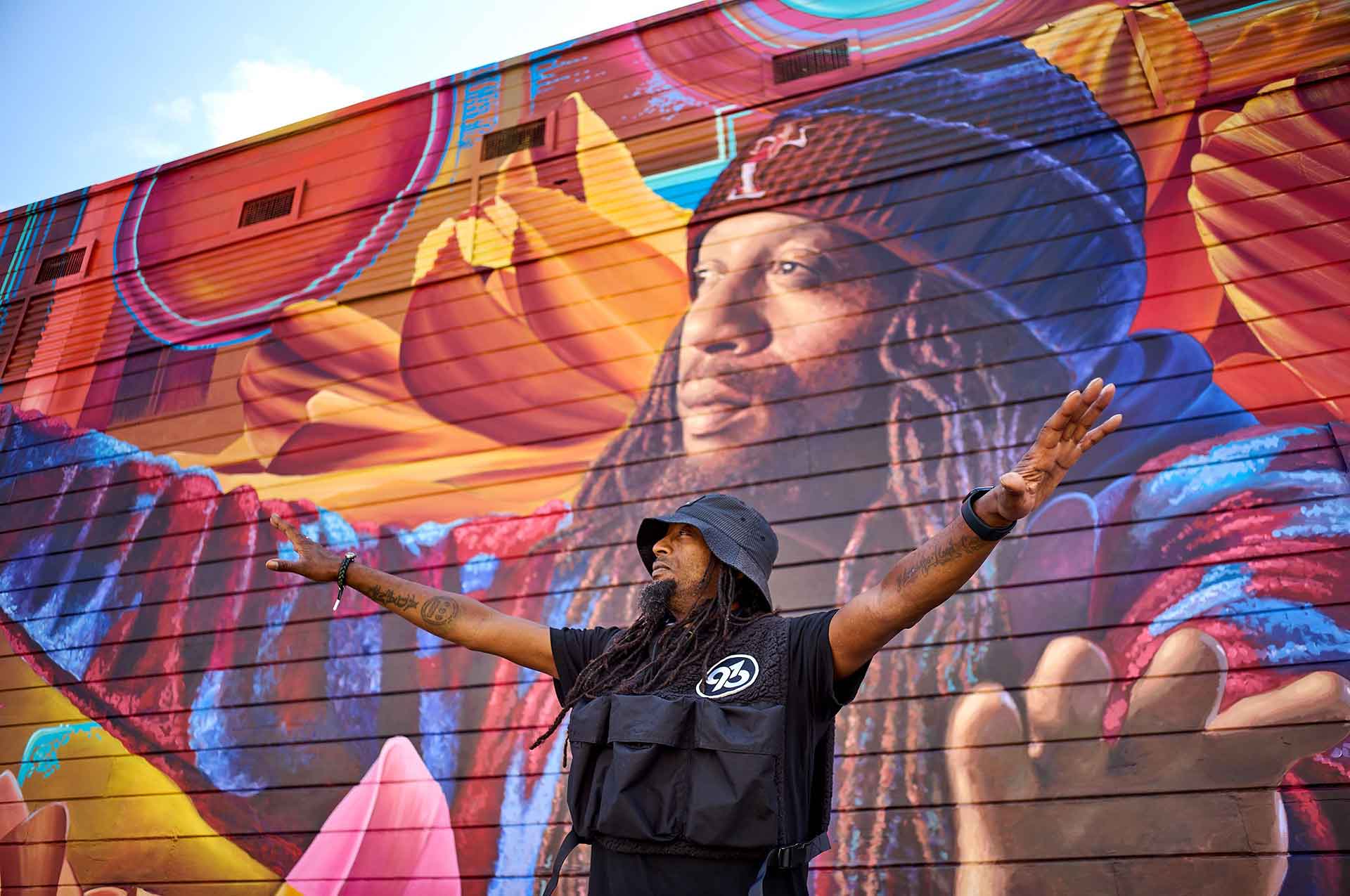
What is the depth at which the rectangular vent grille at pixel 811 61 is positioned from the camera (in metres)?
5.16

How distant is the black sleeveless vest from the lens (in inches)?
69.8

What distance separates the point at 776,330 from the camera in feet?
15.1

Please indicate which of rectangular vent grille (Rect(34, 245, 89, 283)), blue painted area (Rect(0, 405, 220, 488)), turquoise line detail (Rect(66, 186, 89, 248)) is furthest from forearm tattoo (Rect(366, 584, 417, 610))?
turquoise line detail (Rect(66, 186, 89, 248))

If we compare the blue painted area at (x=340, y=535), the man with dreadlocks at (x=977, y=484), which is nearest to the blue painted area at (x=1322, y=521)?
the man with dreadlocks at (x=977, y=484)

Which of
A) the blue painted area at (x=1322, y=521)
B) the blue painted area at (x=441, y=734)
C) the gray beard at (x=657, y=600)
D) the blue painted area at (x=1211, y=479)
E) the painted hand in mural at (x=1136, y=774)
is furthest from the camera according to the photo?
the blue painted area at (x=441, y=734)

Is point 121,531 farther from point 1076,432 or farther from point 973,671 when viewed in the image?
point 1076,432

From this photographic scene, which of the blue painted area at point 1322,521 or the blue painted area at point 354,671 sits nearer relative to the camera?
the blue painted area at point 1322,521

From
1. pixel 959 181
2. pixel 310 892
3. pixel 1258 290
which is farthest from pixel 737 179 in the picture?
pixel 310 892

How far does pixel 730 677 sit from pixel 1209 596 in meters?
2.53

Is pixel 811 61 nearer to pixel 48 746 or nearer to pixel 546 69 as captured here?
pixel 546 69

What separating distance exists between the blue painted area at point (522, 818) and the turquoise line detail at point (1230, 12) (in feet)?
15.5

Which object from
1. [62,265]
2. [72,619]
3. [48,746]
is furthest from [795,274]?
[62,265]

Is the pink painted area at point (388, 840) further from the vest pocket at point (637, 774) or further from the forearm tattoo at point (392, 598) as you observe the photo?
the vest pocket at point (637, 774)

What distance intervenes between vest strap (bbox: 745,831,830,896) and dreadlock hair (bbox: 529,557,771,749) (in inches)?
16.6
